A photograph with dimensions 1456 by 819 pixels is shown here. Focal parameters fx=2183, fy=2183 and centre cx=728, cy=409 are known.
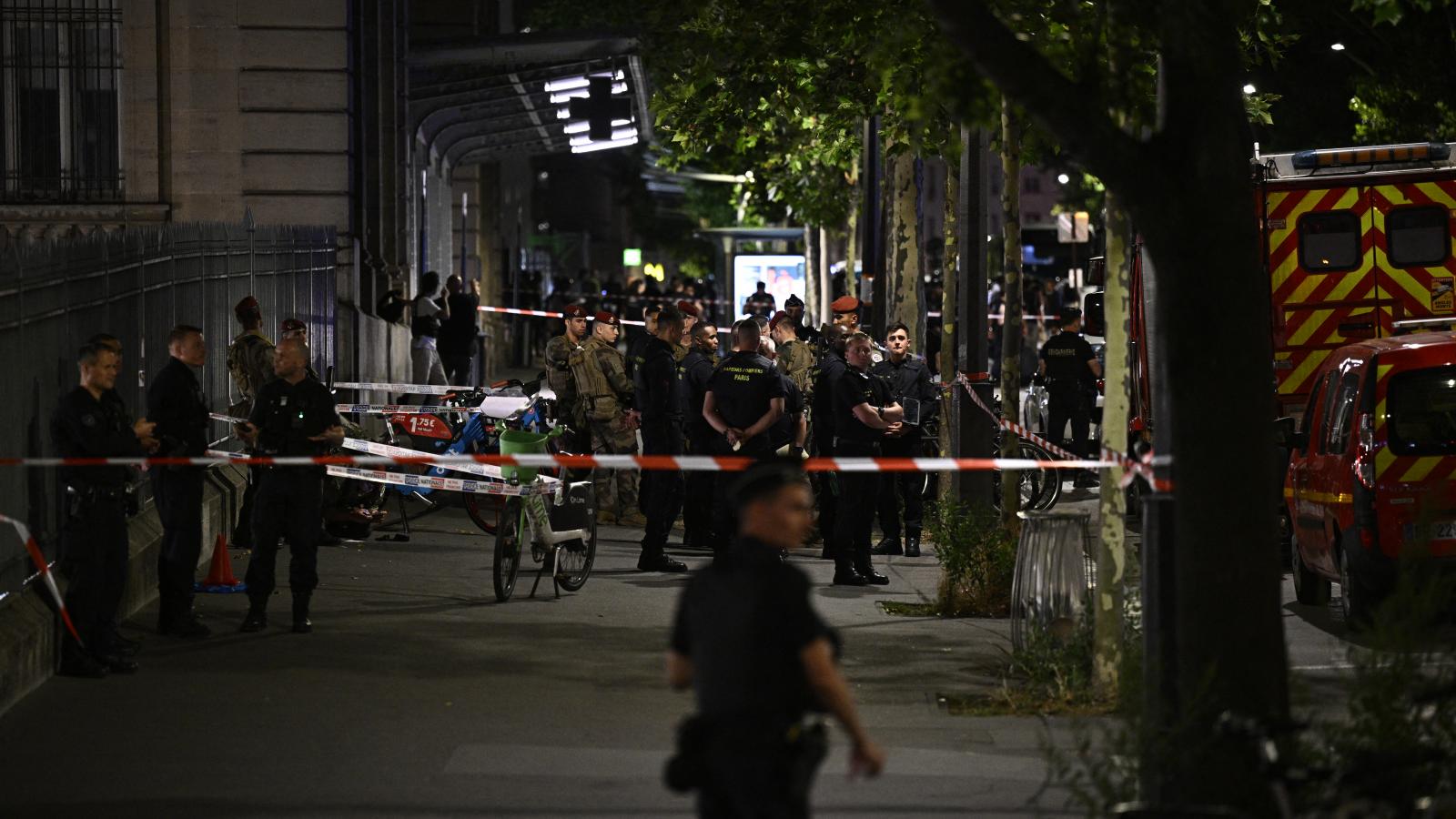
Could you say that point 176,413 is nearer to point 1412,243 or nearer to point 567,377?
point 567,377

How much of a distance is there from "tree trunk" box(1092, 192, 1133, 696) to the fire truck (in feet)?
24.0

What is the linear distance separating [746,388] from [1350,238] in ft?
18.7

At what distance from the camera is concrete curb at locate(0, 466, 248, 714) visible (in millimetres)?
9500

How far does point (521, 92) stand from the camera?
31.5 meters

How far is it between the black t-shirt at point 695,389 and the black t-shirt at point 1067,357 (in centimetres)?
556

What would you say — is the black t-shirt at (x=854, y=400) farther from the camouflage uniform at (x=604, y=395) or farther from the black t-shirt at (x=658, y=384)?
the camouflage uniform at (x=604, y=395)

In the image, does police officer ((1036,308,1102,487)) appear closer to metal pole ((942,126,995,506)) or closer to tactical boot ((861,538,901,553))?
tactical boot ((861,538,901,553))

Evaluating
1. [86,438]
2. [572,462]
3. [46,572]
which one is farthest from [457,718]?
[86,438]

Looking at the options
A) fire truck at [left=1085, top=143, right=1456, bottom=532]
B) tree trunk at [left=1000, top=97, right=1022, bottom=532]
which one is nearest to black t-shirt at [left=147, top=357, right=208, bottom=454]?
tree trunk at [left=1000, top=97, right=1022, bottom=532]

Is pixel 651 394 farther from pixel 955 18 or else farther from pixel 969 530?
pixel 955 18

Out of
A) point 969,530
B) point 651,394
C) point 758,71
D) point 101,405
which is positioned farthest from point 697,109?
point 101,405

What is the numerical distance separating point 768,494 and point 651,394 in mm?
10452

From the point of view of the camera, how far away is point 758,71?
55.8ft

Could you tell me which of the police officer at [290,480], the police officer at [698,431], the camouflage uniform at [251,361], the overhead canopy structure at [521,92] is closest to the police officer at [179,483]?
the police officer at [290,480]
